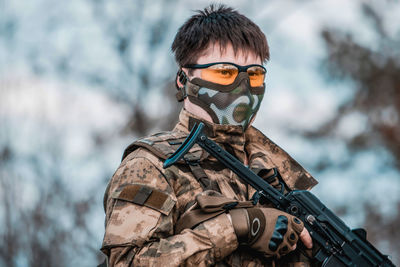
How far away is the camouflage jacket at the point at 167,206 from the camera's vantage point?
2.94 meters

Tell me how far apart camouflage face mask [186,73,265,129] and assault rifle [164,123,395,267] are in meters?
0.34

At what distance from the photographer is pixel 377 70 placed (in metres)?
16.6

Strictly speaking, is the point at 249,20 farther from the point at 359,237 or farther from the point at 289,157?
Result: the point at 359,237

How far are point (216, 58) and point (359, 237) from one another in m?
1.17

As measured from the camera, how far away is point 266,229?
3.01 metres

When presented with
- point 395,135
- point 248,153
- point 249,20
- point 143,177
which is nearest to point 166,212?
point 143,177

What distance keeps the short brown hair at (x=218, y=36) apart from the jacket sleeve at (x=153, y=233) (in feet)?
2.75

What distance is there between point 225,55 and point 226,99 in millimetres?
234

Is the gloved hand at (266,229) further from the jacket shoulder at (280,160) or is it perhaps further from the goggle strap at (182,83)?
the goggle strap at (182,83)

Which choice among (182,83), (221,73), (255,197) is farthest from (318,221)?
(182,83)

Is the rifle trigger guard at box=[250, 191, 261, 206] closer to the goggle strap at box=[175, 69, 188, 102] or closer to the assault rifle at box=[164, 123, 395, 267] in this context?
the assault rifle at box=[164, 123, 395, 267]

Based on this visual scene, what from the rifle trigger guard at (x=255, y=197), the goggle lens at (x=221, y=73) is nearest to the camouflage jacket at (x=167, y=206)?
the rifle trigger guard at (x=255, y=197)

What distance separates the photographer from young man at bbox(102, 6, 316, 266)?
296 centimetres

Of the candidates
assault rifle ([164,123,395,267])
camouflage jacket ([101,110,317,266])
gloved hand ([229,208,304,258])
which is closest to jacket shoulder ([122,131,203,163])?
camouflage jacket ([101,110,317,266])
